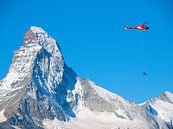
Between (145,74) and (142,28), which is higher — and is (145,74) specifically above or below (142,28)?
below

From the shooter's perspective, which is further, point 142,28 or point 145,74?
point 142,28
